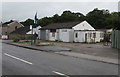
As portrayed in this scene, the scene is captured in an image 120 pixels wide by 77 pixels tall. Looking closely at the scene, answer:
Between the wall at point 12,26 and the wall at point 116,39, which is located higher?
the wall at point 12,26

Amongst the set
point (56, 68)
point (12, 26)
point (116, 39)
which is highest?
point (12, 26)

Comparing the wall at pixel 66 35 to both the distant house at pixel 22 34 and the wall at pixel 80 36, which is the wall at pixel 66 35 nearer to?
the wall at pixel 80 36

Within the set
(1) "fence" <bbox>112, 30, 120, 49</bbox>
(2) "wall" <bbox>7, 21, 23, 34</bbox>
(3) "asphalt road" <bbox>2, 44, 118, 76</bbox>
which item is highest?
(2) "wall" <bbox>7, 21, 23, 34</bbox>

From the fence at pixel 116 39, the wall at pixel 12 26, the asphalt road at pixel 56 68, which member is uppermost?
the wall at pixel 12 26

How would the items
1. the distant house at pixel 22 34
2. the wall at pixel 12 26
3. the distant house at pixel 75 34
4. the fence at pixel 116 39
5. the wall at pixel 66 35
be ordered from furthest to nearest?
the wall at pixel 12 26, the distant house at pixel 22 34, the wall at pixel 66 35, the distant house at pixel 75 34, the fence at pixel 116 39

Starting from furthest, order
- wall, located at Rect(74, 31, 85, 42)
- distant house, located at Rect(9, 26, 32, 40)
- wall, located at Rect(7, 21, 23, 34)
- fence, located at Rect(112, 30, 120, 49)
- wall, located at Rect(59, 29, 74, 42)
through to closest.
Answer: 1. wall, located at Rect(7, 21, 23, 34)
2. distant house, located at Rect(9, 26, 32, 40)
3. wall, located at Rect(59, 29, 74, 42)
4. wall, located at Rect(74, 31, 85, 42)
5. fence, located at Rect(112, 30, 120, 49)

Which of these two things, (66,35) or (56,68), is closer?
(56,68)

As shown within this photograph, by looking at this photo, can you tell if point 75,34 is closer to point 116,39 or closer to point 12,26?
point 116,39

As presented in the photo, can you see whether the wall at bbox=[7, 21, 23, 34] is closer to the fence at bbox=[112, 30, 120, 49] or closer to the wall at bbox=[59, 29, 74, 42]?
the wall at bbox=[59, 29, 74, 42]

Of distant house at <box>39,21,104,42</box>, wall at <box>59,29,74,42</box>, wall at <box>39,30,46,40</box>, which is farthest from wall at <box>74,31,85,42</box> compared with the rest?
wall at <box>39,30,46,40</box>

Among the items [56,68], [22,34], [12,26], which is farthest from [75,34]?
[12,26]

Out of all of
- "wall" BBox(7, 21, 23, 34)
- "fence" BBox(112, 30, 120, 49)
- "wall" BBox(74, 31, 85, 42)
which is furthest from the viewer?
"wall" BBox(7, 21, 23, 34)

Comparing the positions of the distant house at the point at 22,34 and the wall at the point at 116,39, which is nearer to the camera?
the wall at the point at 116,39

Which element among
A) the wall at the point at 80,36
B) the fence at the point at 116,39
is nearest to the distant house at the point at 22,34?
the wall at the point at 80,36
